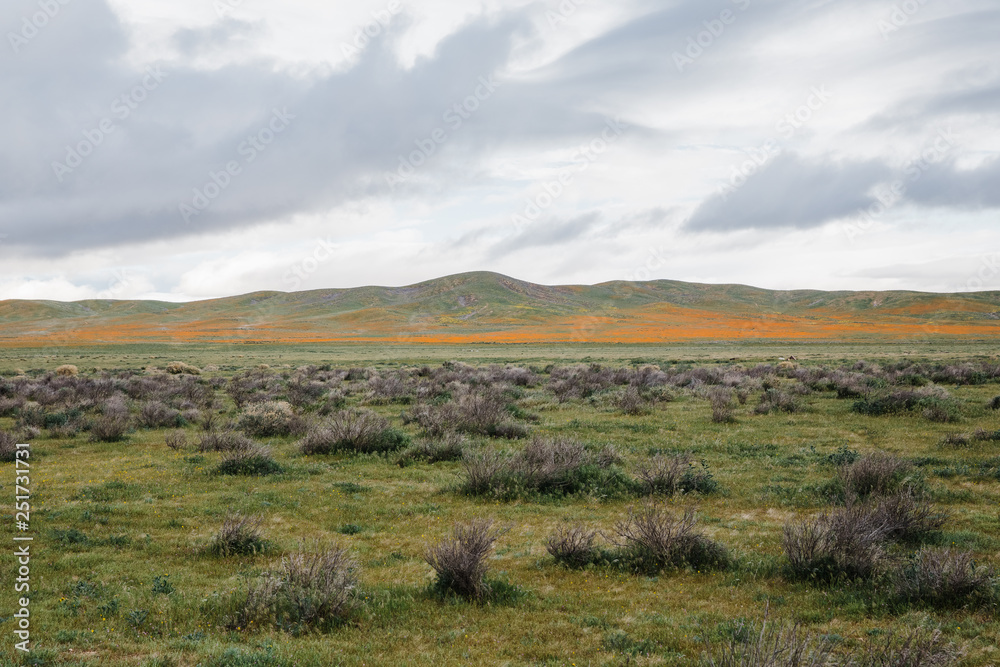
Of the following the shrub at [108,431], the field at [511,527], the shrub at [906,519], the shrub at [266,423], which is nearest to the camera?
the field at [511,527]

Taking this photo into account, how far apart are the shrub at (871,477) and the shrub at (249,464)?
11.7 m

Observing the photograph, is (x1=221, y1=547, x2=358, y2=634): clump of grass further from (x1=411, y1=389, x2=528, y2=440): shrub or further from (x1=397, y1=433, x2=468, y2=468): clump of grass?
(x1=411, y1=389, x2=528, y2=440): shrub

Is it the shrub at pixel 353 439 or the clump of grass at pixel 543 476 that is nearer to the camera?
the clump of grass at pixel 543 476

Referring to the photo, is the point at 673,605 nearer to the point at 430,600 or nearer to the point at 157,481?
the point at 430,600

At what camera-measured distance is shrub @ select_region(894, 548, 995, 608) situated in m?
6.23

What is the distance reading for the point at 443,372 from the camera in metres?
35.2

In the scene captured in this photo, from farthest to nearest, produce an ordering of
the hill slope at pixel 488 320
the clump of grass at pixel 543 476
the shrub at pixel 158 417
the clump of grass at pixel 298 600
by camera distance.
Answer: the hill slope at pixel 488 320
the shrub at pixel 158 417
the clump of grass at pixel 543 476
the clump of grass at pixel 298 600

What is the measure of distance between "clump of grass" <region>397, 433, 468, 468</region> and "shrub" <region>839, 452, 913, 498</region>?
822cm

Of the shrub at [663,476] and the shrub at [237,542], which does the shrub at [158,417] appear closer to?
the shrub at [237,542]

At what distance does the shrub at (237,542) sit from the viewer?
27.5 feet

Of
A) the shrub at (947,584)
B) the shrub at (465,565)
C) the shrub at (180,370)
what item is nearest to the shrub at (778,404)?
the shrub at (947,584)

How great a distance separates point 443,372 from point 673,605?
29097mm

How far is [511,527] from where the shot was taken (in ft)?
29.9

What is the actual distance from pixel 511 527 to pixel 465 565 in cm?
237
